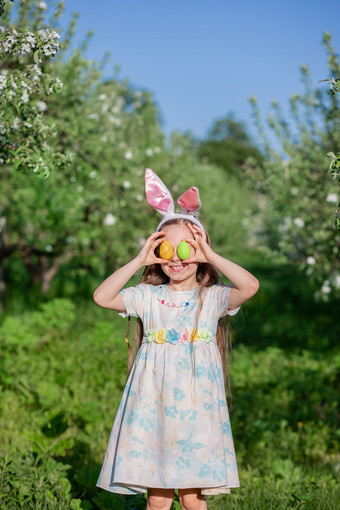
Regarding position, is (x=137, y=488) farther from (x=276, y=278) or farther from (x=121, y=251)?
(x=276, y=278)

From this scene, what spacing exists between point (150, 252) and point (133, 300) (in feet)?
0.83

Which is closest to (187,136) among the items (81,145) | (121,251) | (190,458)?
(121,251)

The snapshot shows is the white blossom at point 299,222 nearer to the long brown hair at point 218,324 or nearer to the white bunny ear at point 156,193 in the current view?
the long brown hair at point 218,324

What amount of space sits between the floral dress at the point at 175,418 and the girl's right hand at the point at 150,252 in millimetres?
277

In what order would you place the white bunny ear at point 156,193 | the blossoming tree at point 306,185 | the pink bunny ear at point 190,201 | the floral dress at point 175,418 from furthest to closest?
the blossoming tree at point 306,185, the white bunny ear at point 156,193, the pink bunny ear at point 190,201, the floral dress at point 175,418

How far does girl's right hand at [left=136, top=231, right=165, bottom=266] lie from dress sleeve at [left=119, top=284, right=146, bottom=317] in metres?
→ 0.16

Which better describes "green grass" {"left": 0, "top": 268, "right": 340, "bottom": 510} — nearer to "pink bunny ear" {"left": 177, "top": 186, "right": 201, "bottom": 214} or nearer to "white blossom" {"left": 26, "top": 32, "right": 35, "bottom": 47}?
"pink bunny ear" {"left": 177, "top": 186, "right": 201, "bottom": 214}

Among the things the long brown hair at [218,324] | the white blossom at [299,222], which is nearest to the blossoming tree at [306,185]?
the white blossom at [299,222]

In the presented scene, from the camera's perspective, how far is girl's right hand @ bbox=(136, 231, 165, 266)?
258 cm

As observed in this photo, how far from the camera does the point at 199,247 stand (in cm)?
262

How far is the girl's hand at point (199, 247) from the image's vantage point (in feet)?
8.39

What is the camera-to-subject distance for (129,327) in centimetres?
288

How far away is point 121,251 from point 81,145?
186 cm

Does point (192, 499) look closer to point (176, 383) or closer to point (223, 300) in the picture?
point (176, 383)
